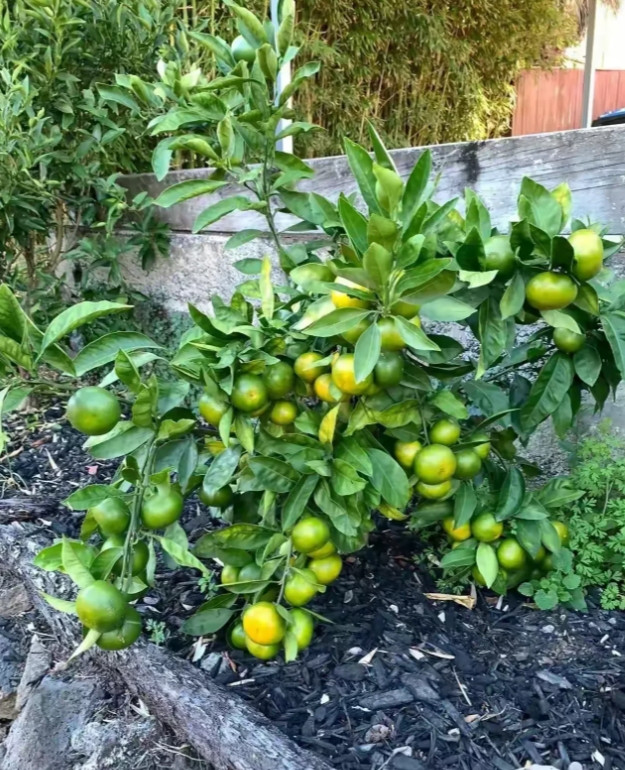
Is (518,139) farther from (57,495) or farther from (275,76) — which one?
(57,495)

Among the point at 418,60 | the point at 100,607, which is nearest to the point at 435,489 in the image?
the point at 100,607

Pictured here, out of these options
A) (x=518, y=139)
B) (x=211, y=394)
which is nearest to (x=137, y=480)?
(x=211, y=394)

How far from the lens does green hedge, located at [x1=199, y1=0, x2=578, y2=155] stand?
13.4 feet

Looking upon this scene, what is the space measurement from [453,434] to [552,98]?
8022 mm

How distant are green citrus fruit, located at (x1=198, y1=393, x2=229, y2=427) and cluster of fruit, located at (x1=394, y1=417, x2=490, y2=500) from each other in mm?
352

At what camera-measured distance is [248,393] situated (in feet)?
3.78

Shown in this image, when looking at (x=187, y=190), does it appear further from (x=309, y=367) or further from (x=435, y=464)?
(x=435, y=464)

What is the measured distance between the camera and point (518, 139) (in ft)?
6.06

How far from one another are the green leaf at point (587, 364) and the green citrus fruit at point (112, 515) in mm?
879

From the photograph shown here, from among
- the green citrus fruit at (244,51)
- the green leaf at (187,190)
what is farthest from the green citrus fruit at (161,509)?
the green citrus fruit at (244,51)

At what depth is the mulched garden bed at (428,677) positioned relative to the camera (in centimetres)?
125

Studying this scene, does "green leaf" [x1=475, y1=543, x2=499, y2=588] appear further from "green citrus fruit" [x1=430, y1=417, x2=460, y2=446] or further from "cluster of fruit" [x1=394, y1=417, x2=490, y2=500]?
"green citrus fruit" [x1=430, y1=417, x2=460, y2=446]

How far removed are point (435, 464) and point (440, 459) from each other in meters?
0.01

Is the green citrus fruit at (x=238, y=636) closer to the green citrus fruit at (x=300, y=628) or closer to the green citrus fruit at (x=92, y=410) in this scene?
the green citrus fruit at (x=300, y=628)
